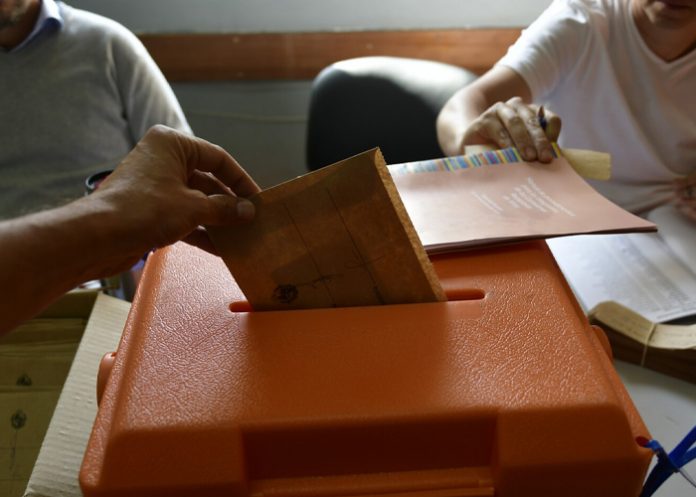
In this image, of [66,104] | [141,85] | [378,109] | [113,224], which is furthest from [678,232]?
[66,104]

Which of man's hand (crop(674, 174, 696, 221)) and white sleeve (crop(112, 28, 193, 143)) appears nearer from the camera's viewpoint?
man's hand (crop(674, 174, 696, 221))

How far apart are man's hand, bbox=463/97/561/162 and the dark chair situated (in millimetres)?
368

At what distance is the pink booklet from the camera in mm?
662

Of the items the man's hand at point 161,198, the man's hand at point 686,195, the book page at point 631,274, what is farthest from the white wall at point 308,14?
the man's hand at point 161,198

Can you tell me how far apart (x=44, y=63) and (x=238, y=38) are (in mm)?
600

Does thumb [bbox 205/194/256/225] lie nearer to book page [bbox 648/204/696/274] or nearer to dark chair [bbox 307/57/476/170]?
book page [bbox 648/204/696/274]

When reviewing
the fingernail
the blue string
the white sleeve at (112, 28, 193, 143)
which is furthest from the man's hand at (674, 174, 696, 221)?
the white sleeve at (112, 28, 193, 143)

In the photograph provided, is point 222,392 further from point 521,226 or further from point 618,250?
point 618,250

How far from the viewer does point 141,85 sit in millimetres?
1420

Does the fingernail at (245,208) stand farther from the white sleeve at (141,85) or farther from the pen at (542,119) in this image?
the white sleeve at (141,85)

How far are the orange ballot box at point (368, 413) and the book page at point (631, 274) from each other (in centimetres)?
38

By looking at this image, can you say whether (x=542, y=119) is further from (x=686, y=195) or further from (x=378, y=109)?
(x=378, y=109)

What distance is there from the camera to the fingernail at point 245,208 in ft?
1.78

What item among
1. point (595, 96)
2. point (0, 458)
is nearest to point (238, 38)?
point (595, 96)
